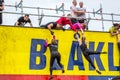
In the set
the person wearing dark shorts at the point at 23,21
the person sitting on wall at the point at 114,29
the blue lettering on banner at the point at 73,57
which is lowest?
the blue lettering on banner at the point at 73,57

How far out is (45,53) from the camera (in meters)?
10.2

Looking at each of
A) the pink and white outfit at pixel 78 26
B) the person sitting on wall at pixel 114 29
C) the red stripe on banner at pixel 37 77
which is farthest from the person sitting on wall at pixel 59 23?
the person sitting on wall at pixel 114 29

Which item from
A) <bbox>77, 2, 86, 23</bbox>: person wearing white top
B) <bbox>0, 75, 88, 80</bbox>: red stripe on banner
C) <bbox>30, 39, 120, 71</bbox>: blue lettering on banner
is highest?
<bbox>77, 2, 86, 23</bbox>: person wearing white top

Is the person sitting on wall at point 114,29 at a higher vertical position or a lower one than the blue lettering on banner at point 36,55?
higher

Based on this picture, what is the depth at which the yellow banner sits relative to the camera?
9.57 metres

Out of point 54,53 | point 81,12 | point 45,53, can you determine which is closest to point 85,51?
point 54,53

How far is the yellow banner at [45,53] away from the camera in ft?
31.4

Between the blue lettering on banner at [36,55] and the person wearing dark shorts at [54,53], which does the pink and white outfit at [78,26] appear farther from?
the blue lettering on banner at [36,55]

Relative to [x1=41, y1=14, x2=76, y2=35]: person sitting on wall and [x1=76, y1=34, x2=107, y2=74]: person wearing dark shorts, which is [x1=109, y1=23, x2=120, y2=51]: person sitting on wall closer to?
[x1=76, y1=34, x2=107, y2=74]: person wearing dark shorts

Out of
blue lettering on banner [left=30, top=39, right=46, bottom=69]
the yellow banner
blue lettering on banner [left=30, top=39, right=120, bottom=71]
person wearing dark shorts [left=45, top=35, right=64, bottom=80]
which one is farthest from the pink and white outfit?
blue lettering on banner [left=30, top=39, right=46, bottom=69]

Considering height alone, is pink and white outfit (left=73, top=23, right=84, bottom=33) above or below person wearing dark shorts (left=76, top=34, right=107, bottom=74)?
above

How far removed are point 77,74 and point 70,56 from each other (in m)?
0.65

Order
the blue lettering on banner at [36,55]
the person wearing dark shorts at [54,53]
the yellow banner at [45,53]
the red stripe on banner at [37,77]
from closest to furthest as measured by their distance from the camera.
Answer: the red stripe on banner at [37,77]
the yellow banner at [45,53]
the person wearing dark shorts at [54,53]
the blue lettering on banner at [36,55]

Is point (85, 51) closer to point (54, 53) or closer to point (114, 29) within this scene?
point (54, 53)
